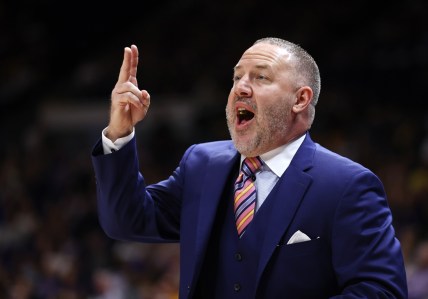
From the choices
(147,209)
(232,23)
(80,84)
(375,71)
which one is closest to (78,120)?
(80,84)

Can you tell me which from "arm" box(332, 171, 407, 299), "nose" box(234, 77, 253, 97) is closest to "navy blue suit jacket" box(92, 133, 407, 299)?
"arm" box(332, 171, 407, 299)

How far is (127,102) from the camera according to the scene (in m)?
2.57

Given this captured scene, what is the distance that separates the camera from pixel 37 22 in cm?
1080

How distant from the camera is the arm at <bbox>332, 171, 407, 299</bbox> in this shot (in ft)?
7.72

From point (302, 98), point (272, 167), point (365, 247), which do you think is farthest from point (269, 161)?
point (365, 247)

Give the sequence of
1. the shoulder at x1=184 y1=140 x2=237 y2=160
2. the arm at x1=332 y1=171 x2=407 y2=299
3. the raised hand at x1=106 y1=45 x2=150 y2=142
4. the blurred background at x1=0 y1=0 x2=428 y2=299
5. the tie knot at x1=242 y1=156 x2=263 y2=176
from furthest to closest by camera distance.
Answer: the blurred background at x1=0 y1=0 x2=428 y2=299 → the shoulder at x1=184 y1=140 x2=237 y2=160 → the tie knot at x1=242 y1=156 x2=263 y2=176 → the raised hand at x1=106 y1=45 x2=150 y2=142 → the arm at x1=332 y1=171 x2=407 y2=299

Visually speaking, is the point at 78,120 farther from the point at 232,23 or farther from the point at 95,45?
the point at 232,23

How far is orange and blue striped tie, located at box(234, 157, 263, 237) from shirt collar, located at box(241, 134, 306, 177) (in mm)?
30

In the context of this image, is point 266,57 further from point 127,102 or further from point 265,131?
point 127,102

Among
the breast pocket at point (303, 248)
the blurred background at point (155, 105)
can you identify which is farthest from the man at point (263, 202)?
the blurred background at point (155, 105)

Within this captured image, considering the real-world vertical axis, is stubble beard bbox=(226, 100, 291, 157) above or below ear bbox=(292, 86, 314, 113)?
below

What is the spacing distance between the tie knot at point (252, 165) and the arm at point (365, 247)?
0.33 meters

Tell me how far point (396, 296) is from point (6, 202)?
6617 millimetres

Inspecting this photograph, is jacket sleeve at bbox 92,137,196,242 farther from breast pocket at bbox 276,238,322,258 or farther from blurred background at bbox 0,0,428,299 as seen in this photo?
blurred background at bbox 0,0,428,299
